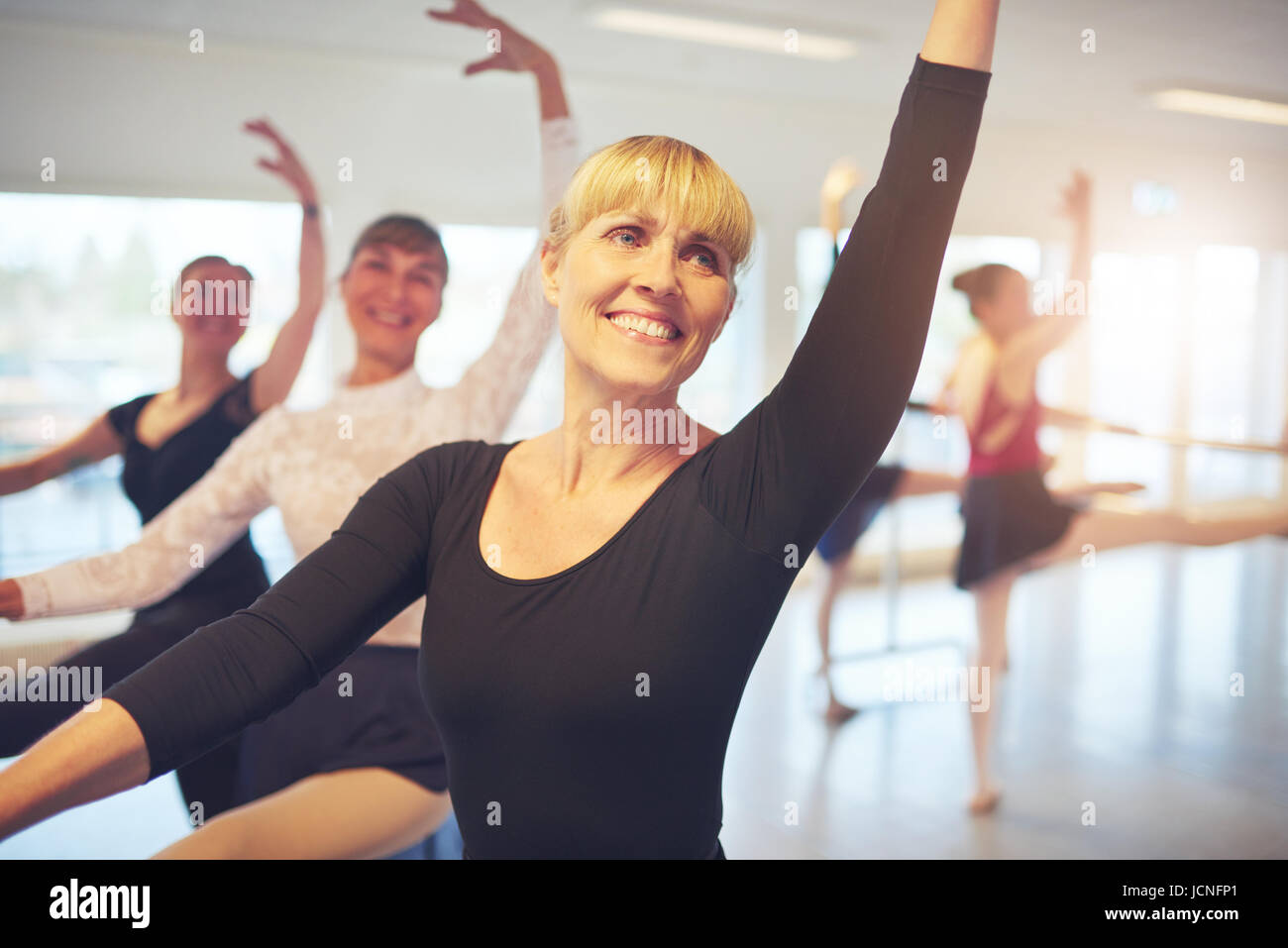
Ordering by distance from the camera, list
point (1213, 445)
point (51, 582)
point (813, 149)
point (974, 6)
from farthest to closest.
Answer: point (813, 149) < point (1213, 445) < point (51, 582) < point (974, 6)

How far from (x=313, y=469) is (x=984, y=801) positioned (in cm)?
215

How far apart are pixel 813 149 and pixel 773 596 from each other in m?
2.78

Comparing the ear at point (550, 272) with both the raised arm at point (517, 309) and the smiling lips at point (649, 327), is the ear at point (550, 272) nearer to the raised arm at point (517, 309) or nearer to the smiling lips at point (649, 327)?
the smiling lips at point (649, 327)

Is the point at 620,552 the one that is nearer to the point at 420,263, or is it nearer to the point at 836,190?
the point at 420,263

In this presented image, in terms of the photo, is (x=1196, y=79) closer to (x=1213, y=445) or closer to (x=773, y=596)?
(x=1213, y=445)

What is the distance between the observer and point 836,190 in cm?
313

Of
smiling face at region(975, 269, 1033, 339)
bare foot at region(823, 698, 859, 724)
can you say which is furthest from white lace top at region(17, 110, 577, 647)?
bare foot at region(823, 698, 859, 724)

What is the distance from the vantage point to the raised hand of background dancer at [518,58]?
2.00m

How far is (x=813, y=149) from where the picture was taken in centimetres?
332

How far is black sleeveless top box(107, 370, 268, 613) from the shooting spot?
2.22 m

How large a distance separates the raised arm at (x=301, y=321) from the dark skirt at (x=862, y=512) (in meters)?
1.92

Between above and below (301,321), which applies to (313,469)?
below

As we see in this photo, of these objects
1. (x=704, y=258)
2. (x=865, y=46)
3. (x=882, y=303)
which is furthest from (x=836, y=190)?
(x=882, y=303)
